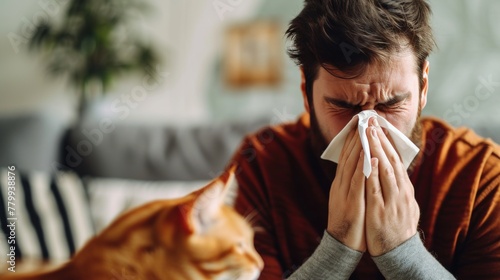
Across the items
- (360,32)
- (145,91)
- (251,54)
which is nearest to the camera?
(360,32)

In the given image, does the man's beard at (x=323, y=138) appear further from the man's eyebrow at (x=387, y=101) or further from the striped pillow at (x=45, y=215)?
the striped pillow at (x=45, y=215)

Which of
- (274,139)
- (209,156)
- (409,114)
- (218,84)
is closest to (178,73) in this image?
(218,84)

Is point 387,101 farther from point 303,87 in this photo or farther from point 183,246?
point 183,246

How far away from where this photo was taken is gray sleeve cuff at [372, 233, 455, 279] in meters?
0.37

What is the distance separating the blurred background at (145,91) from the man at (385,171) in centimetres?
4

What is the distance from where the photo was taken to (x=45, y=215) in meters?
0.68

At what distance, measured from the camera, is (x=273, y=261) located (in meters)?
0.43

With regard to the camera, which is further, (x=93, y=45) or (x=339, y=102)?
(x=93, y=45)

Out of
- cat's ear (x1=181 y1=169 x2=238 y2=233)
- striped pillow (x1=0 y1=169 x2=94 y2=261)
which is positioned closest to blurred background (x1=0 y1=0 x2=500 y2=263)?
striped pillow (x1=0 y1=169 x2=94 y2=261)

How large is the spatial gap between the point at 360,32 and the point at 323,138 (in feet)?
0.29

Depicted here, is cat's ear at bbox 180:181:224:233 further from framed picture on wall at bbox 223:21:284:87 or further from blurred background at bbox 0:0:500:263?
framed picture on wall at bbox 223:21:284:87

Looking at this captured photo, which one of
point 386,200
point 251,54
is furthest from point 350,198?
point 251,54

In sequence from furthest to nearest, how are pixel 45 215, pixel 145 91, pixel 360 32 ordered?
pixel 145 91, pixel 45 215, pixel 360 32

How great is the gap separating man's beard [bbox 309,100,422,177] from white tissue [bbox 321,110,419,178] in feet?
0.04
